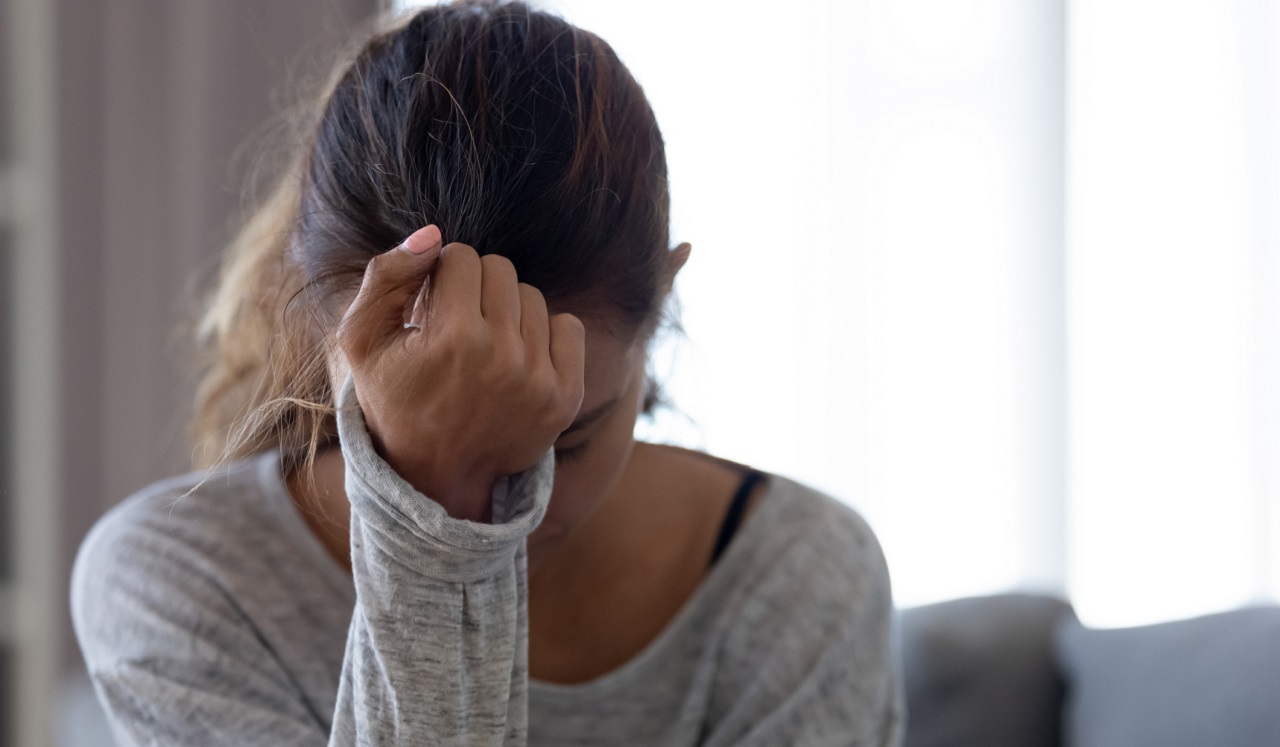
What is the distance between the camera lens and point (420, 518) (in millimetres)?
593

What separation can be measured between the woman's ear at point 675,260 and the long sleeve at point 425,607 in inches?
7.3

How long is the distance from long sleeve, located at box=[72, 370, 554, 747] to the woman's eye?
0.23 feet

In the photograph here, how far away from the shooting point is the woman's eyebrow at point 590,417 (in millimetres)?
709

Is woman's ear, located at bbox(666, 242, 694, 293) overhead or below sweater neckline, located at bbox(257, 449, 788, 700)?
overhead

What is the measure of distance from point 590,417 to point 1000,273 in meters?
1.55

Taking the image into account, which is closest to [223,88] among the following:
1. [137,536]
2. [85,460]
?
[85,460]

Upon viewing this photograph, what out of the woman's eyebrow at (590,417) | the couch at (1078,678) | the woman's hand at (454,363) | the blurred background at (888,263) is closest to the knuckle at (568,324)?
the woman's hand at (454,363)

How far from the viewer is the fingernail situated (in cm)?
58

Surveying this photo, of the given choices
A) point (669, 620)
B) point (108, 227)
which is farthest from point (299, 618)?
point (108, 227)

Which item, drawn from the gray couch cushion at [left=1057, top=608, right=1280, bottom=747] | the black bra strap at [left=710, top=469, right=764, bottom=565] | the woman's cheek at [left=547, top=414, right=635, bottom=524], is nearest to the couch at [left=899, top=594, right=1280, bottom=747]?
the gray couch cushion at [left=1057, top=608, right=1280, bottom=747]

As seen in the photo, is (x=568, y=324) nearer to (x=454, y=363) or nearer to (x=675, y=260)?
(x=454, y=363)

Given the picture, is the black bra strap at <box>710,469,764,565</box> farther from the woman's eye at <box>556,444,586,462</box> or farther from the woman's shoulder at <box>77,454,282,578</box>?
the woman's shoulder at <box>77,454,282,578</box>

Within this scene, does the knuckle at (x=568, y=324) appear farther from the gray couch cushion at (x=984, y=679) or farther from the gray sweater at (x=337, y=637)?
the gray couch cushion at (x=984, y=679)

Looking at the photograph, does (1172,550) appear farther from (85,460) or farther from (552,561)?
(85,460)
